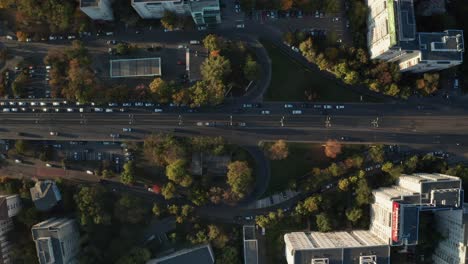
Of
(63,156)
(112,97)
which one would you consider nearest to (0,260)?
(63,156)

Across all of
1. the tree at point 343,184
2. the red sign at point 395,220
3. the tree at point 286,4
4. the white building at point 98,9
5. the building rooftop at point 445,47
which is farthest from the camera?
the tree at point 343,184

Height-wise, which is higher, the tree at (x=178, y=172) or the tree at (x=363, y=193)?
the tree at (x=178, y=172)

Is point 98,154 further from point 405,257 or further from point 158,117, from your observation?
point 405,257

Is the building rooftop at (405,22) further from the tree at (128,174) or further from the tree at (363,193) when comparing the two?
the tree at (128,174)

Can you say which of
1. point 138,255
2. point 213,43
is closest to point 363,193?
point 213,43

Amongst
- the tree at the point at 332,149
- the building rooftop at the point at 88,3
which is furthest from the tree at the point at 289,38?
the building rooftop at the point at 88,3
